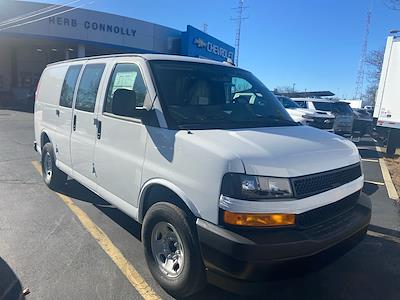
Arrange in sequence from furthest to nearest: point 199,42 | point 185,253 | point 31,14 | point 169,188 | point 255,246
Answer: point 199,42, point 31,14, point 169,188, point 185,253, point 255,246


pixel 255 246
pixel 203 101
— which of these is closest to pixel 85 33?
pixel 203 101

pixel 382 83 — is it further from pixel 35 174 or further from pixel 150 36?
pixel 150 36

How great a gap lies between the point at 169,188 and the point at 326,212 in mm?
1318

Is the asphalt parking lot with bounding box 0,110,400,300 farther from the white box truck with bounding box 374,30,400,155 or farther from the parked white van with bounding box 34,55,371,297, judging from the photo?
the white box truck with bounding box 374,30,400,155

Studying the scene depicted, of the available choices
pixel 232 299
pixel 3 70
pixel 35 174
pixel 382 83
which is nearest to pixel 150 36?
pixel 3 70

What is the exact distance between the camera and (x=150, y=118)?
3.29 meters

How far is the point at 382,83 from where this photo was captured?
1216 centimetres

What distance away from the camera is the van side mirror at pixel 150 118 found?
10.7 ft

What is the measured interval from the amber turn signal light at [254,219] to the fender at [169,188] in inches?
12.2

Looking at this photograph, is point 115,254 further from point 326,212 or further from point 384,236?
point 384,236

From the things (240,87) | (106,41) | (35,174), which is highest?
(106,41)

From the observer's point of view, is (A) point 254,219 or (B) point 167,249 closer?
(A) point 254,219

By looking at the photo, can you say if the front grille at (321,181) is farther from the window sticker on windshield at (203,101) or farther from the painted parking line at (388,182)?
the painted parking line at (388,182)

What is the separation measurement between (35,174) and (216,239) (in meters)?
5.58
